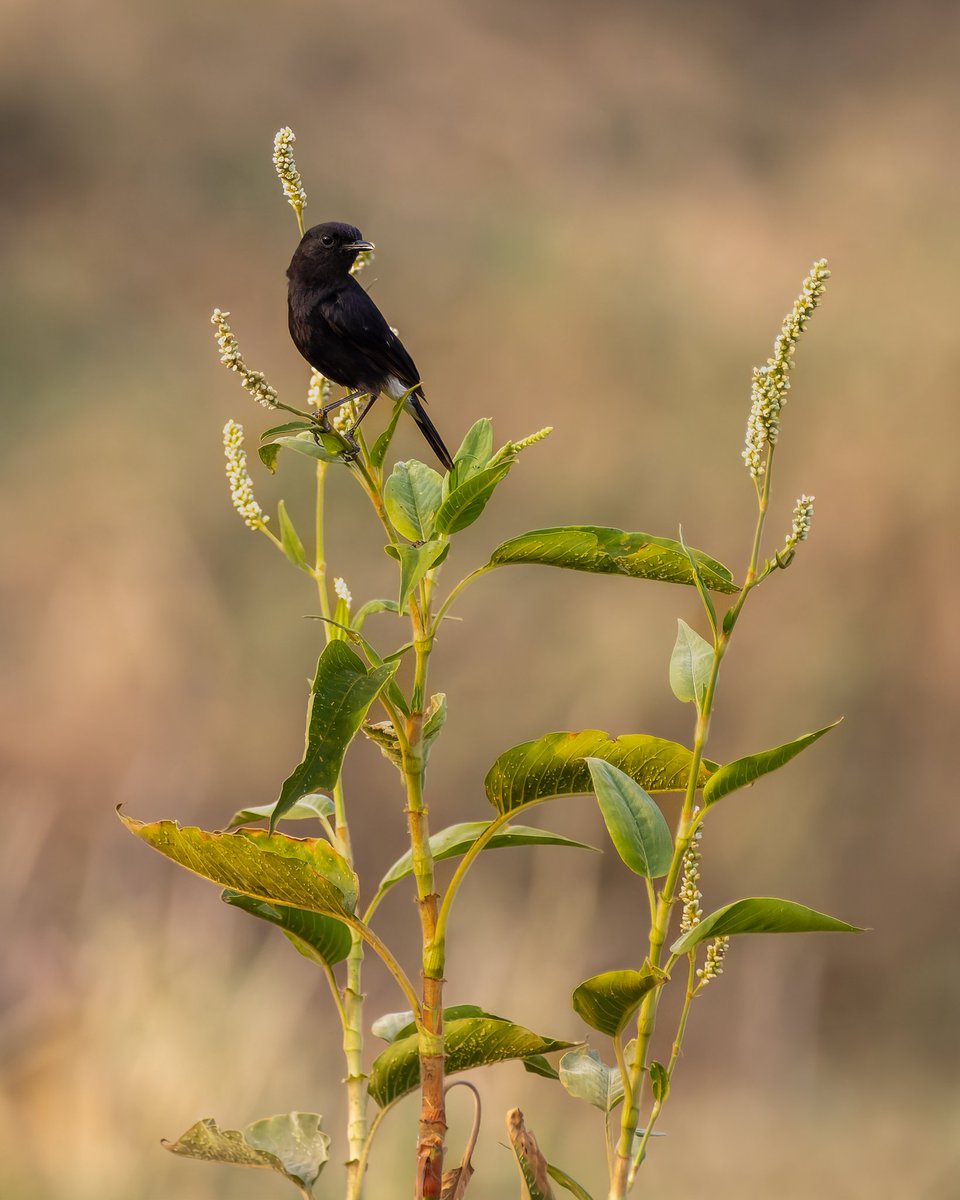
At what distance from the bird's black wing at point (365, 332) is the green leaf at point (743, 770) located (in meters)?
0.41

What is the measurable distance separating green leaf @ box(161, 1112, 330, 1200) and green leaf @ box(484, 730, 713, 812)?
181 mm

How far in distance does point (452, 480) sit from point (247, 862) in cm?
17

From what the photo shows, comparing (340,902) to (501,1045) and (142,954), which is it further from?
(142,954)

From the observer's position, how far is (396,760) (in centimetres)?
52

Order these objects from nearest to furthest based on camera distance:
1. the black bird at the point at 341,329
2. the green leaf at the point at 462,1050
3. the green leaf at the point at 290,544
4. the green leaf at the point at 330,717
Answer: the green leaf at the point at 330,717
the green leaf at the point at 462,1050
the green leaf at the point at 290,544
the black bird at the point at 341,329

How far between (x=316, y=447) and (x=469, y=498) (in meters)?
0.07

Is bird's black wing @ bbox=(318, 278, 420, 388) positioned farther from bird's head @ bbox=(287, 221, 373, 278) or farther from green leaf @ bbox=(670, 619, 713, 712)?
green leaf @ bbox=(670, 619, 713, 712)

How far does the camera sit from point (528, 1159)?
51 centimetres

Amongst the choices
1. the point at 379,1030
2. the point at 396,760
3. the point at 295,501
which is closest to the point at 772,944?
the point at 295,501

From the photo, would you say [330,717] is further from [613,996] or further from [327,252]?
[327,252]

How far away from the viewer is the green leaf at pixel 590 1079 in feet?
1.85

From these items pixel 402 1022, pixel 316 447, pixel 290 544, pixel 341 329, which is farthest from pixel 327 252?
pixel 402 1022

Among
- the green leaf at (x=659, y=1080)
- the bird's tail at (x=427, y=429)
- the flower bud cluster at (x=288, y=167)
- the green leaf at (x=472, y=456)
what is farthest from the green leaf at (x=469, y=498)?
the bird's tail at (x=427, y=429)

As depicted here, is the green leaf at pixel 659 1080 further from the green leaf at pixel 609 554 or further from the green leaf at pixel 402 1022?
the green leaf at pixel 609 554
